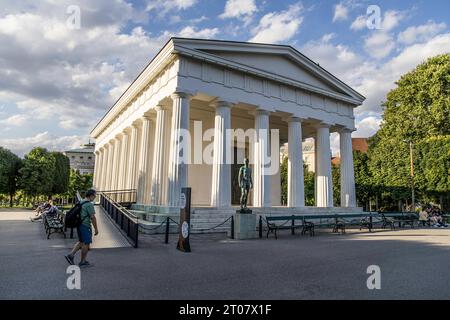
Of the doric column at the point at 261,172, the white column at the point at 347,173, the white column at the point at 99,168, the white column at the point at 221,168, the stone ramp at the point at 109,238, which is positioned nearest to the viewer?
the stone ramp at the point at 109,238

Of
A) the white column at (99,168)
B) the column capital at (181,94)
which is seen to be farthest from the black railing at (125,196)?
the white column at (99,168)

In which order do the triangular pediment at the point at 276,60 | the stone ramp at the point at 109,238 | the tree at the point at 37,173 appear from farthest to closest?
the tree at the point at 37,173 < the triangular pediment at the point at 276,60 < the stone ramp at the point at 109,238

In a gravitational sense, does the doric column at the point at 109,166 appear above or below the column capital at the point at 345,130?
below

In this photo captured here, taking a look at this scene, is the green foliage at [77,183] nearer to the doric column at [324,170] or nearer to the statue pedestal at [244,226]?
the doric column at [324,170]

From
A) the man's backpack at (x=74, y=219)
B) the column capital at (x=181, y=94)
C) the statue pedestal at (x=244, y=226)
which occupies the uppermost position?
the column capital at (x=181, y=94)

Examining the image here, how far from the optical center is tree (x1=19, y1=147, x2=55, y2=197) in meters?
45.0

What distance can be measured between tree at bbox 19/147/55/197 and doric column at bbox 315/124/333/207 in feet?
131

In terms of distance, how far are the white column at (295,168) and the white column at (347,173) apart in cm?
543

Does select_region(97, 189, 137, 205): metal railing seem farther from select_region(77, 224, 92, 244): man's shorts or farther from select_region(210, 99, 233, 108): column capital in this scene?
select_region(77, 224, 92, 244): man's shorts

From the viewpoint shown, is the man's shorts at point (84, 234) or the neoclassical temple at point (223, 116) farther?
the neoclassical temple at point (223, 116)

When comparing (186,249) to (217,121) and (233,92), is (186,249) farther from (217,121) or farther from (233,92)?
(233,92)

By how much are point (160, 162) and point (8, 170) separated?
37.7 meters

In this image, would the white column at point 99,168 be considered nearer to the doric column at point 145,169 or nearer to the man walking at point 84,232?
the doric column at point 145,169

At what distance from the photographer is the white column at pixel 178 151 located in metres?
16.9
